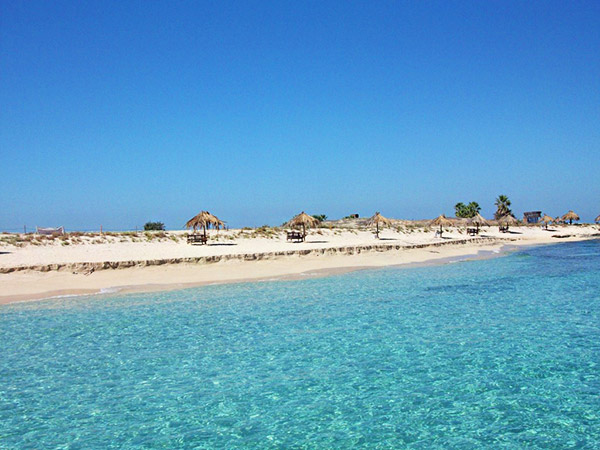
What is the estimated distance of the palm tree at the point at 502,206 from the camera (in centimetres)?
6506

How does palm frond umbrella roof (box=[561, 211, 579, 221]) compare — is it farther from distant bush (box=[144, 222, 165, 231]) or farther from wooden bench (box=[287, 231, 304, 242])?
distant bush (box=[144, 222, 165, 231])

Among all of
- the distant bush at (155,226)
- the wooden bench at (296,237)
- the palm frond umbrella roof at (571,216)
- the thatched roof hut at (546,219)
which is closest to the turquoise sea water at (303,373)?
the wooden bench at (296,237)

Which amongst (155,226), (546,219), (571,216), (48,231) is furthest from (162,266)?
(571,216)

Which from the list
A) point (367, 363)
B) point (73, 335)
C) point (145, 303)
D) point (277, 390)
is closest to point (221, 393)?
point (277, 390)

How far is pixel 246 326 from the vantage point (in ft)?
31.0

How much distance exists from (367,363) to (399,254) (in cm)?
1949

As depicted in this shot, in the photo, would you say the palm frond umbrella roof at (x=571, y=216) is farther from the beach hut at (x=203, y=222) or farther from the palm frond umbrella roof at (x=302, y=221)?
the beach hut at (x=203, y=222)

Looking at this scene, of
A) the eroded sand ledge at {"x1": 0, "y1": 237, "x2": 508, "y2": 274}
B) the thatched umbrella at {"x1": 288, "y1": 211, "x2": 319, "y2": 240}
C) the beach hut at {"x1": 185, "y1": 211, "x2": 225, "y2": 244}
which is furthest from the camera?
the thatched umbrella at {"x1": 288, "y1": 211, "x2": 319, "y2": 240}

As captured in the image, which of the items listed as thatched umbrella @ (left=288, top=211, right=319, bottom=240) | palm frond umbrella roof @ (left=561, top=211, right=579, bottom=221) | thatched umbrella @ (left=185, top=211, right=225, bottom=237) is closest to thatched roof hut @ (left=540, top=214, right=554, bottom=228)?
palm frond umbrella roof @ (left=561, top=211, right=579, bottom=221)

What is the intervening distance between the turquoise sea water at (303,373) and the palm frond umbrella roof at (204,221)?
49.0 ft

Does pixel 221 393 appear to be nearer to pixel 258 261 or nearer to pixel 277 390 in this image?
pixel 277 390

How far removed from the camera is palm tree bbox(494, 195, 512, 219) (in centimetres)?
6506

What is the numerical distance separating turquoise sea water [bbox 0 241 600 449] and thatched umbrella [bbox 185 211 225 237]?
14.9m

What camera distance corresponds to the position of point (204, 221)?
1061 inches
